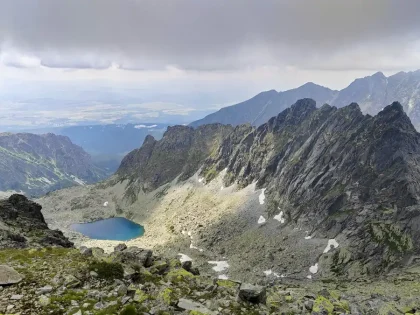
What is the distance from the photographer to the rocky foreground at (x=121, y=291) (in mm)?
20281

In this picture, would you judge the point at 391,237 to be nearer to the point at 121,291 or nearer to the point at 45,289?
the point at 121,291

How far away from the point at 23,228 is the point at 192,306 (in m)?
53.2

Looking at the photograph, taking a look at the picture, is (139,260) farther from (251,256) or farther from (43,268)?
(251,256)

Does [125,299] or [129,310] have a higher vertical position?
[129,310]

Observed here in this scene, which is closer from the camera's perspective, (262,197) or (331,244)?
(331,244)

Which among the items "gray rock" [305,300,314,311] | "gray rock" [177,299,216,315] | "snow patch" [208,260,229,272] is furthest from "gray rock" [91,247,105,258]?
"snow patch" [208,260,229,272]

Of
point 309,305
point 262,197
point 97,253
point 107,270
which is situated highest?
point 107,270

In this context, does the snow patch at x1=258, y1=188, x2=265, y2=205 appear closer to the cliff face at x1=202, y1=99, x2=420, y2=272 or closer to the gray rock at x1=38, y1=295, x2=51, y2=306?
the cliff face at x1=202, y1=99, x2=420, y2=272

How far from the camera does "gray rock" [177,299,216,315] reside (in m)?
22.1

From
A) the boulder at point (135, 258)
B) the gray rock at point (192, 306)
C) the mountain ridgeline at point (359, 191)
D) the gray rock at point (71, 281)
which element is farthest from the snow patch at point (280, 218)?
the gray rock at point (71, 281)

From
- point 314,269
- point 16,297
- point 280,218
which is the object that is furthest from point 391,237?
point 16,297

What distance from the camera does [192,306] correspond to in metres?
22.9

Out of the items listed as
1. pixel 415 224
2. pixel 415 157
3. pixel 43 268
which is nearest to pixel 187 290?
pixel 43 268

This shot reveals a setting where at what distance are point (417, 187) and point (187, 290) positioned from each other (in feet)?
502
